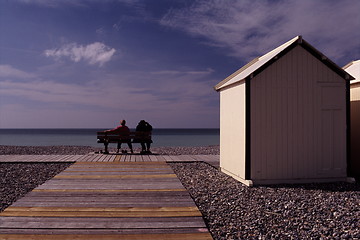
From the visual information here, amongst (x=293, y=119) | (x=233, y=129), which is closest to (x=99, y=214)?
(x=233, y=129)

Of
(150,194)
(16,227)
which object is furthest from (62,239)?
(150,194)

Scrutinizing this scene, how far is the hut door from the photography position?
7473 mm

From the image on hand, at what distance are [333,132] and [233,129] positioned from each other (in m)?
2.47

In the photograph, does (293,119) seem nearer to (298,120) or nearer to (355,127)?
(298,120)

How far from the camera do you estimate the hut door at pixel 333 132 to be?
294 inches

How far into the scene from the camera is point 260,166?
7.15 meters

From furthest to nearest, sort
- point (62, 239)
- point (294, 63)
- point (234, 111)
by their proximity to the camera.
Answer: point (234, 111) → point (294, 63) → point (62, 239)

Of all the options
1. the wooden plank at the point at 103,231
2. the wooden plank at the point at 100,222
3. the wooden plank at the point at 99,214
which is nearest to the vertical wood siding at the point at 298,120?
the wooden plank at the point at 99,214

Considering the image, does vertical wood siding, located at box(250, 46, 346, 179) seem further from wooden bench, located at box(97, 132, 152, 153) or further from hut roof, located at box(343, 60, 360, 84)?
wooden bench, located at box(97, 132, 152, 153)

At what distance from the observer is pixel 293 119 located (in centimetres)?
731

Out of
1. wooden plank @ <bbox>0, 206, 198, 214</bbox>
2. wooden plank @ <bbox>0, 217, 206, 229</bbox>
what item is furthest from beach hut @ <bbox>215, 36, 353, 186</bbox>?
wooden plank @ <bbox>0, 217, 206, 229</bbox>

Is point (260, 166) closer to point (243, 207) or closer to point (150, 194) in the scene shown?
point (243, 207)

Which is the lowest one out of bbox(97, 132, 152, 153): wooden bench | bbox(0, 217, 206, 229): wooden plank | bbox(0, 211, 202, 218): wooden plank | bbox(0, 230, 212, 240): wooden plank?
bbox(0, 230, 212, 240): wooden plank

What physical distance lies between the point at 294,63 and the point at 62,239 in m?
6.27
